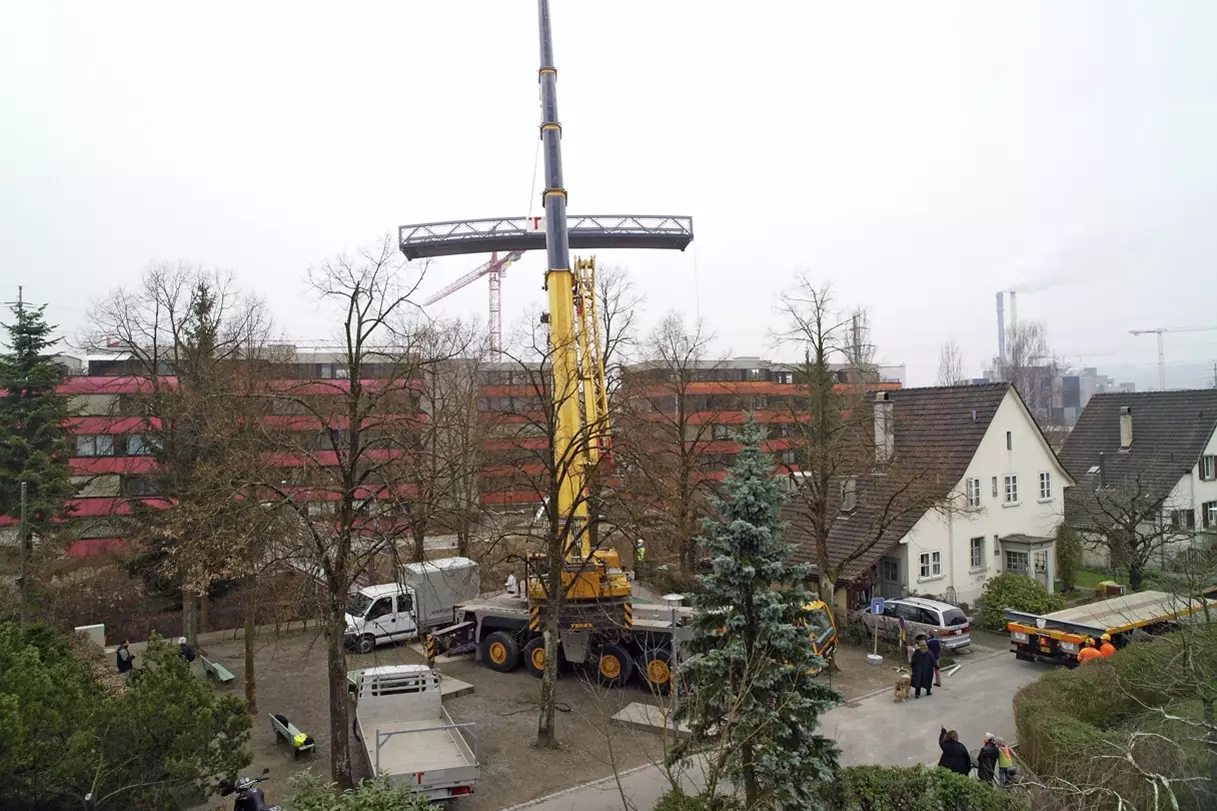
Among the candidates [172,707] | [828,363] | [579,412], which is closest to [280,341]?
[579,412]

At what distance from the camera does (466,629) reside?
2153cm

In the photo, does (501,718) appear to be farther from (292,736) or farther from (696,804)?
(696,804)

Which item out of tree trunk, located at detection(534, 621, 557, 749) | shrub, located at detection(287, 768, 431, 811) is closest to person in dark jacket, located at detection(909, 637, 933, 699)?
tree trunk, located at detection(534, 621, 557, 749)

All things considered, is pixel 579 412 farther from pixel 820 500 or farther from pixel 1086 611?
pixel 1086 611

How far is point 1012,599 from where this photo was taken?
23406 mm

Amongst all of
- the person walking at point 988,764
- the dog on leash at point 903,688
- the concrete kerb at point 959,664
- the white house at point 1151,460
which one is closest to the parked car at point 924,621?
the concrete kerb at point 959,664

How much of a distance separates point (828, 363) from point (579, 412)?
7.24 metres

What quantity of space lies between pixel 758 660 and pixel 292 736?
391 inches

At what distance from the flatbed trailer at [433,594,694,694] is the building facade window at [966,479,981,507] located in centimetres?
1271

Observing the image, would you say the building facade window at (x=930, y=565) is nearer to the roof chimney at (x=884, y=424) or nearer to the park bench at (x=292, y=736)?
the roof chimney at (x=884, y=424)

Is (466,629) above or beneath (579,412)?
beneath

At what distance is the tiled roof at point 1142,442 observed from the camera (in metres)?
31.5

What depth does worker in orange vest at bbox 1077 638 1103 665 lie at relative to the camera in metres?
17.2

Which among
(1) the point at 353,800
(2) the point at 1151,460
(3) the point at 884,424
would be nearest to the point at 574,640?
(1) the point at 353,800
